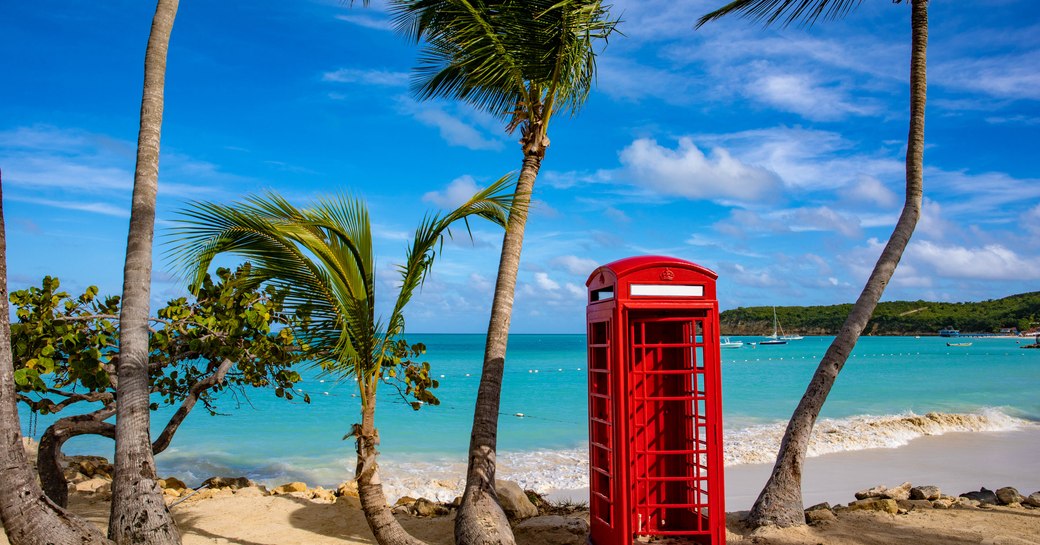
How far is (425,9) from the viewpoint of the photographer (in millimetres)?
7656

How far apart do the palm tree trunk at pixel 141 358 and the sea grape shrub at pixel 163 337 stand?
3.40ft

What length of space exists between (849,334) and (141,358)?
709 cm

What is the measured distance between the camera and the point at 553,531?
6891 mm

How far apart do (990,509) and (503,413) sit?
18273 millimetres

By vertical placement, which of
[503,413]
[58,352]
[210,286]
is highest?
[210,286]

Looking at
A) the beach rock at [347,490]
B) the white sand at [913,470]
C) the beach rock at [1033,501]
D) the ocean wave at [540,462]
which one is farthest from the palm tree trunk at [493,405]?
the beach rock at [1033,501]

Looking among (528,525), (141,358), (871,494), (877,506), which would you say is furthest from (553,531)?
(871,494)

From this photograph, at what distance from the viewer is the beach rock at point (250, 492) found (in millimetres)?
8500

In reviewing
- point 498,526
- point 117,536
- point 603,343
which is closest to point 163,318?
point 117,536

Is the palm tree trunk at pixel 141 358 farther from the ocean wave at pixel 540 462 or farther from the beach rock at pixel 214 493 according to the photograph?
the ocean wave at pixel 540 462

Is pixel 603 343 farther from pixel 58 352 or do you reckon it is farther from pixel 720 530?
pixel 58 352

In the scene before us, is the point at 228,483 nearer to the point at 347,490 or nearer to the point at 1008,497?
the point at 347,490

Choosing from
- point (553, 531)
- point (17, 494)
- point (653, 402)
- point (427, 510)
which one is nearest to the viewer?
point (17, 494)

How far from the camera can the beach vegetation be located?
6562mm
